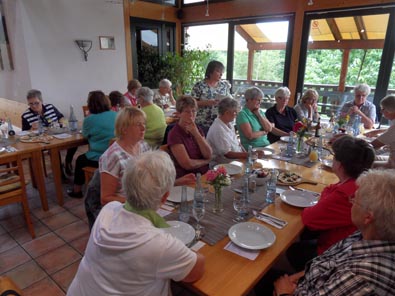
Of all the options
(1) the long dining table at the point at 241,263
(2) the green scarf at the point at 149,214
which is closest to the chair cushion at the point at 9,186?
(2) the green scarf at the point at 149,214

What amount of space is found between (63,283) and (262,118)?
7.96 feet

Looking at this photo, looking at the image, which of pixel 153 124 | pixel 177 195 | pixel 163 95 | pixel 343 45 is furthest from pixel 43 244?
pixel 343 45

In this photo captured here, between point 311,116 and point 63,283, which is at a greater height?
point 311,116

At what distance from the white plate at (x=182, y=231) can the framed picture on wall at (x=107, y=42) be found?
487cm

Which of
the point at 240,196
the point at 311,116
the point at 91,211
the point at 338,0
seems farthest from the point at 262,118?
the point at 338,0

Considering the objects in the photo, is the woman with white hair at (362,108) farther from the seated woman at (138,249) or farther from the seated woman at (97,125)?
the seated woman at (138,249)

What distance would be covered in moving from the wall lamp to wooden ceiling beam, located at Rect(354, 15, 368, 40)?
14.9 ft

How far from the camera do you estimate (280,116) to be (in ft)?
11.9

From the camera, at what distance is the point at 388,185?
951 millimetres

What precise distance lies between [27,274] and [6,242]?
0.57 metres

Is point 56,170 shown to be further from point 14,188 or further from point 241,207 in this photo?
point 241,207

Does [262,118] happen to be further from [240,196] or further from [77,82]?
[77,82]

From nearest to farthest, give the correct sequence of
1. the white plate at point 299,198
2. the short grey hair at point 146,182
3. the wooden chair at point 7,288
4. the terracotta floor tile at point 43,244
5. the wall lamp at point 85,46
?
the wooden chair at point 7,288
the short grey hair at point 146,182
the white plate at point 299,198
the terracotta floor tile at point 43,244
the wall lamp at point 85,46

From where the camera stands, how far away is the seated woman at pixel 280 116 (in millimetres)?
3505
